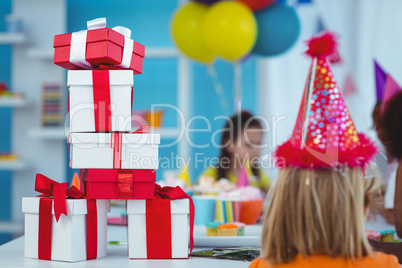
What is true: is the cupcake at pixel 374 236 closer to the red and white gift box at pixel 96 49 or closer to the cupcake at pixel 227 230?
the cupcake at pixel 227 230

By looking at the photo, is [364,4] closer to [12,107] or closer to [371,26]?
[371,26]

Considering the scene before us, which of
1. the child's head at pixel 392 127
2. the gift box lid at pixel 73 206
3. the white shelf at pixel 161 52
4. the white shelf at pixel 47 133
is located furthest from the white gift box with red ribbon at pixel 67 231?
the white shelf at pixel 161 52

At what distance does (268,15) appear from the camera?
3.01 metres

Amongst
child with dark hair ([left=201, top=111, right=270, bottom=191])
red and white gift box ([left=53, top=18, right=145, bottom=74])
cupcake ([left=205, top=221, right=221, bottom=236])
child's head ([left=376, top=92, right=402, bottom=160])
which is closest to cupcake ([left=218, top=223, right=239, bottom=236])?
cupcake ([left=205, top=221, right=221, bottom=236])

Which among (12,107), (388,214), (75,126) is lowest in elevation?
(388,214)

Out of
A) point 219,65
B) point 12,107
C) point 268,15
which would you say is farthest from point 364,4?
point 12,107

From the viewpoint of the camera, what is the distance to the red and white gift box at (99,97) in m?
1.23

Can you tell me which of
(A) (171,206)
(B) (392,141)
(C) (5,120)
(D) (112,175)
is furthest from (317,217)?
(C) (5,120)

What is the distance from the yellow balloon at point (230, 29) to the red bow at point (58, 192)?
179cm

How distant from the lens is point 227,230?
1360 mm

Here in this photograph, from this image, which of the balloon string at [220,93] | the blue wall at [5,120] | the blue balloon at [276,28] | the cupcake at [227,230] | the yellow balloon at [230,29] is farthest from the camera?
the balloon string at [220,93]

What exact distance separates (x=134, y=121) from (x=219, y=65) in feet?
8.89

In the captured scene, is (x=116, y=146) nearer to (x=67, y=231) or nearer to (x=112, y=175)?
(x=112, y=175)

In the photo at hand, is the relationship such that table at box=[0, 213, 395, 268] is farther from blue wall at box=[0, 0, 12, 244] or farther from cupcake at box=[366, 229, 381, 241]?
blue wall at box=[0, 0, 12, 244]
